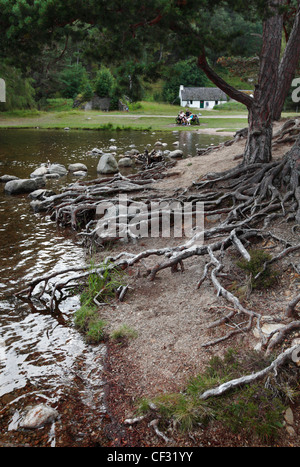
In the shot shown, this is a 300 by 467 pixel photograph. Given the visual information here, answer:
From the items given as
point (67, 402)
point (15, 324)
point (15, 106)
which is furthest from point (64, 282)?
point (15, 106)

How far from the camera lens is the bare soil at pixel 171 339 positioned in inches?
181

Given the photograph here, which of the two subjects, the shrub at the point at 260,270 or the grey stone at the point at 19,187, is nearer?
the shrub at the point at 260,270

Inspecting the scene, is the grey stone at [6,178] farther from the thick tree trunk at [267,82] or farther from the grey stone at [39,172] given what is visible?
the thick tree trunk at [267,82]

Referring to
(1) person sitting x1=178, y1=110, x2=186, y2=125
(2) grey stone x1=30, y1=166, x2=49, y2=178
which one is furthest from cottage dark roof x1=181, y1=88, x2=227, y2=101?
(2) grey stone x1=30, y1=166, x2=49, y2=178

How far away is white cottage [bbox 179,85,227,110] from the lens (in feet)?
265

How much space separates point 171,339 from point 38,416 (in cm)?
233

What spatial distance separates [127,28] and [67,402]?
8.04 m

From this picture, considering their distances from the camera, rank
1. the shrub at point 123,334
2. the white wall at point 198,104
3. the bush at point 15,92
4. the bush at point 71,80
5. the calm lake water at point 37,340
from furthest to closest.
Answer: the white wall at point 198,104 → the bush at point 71,80 → the bush at point 15,92 → the shrub at point 123,334 → the calm lake water at point 37,340

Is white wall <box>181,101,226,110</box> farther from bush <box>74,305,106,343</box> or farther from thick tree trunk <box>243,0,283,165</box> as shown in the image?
bush <box>74,305,106,343</box>

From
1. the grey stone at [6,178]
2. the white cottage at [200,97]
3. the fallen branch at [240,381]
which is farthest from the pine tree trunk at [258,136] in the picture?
the white cottage at [200,97]

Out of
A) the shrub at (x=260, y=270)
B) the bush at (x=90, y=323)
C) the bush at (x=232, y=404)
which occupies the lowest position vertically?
the bush at (x=90, y=323)

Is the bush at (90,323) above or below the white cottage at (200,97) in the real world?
below

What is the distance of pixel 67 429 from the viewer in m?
4.85
